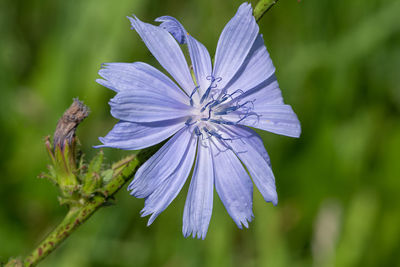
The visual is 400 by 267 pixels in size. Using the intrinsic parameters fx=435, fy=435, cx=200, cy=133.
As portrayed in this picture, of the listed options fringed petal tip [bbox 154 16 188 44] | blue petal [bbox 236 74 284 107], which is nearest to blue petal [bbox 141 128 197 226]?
blue petal [bbox 236 74 284 107]

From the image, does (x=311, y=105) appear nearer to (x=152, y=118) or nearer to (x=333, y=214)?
(x=333, y=214)

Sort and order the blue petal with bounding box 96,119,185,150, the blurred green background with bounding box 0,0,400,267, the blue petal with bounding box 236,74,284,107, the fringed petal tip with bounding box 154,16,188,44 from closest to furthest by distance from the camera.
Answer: the blue petal with bounding box 96,119,185,150
the fringed petal tip with bounding box 154,16,188,44
the blue petal with bounding box 236,74,284,107
the blurred green background with bounding box 0,0,400,267

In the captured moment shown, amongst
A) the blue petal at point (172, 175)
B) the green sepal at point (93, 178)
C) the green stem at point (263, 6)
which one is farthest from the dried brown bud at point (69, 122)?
the green stem at point (263, 6)

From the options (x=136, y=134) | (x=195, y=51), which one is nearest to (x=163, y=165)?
(x=136, y=134)

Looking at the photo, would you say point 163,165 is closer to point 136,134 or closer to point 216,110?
point 136,134

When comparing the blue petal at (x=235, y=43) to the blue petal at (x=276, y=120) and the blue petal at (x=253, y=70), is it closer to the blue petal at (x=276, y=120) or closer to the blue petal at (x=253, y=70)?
the blue petal at (x=253, y=70)

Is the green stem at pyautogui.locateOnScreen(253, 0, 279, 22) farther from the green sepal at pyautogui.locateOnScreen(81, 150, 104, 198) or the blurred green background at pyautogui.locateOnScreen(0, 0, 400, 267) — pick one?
the blurred green background at pyautogui.locateOnScreen(0, 0, 400, 267)
